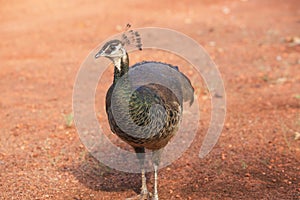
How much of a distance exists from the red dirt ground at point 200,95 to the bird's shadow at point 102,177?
1cm

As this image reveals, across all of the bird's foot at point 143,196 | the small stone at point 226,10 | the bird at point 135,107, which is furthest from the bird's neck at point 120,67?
the small stone at point 226,10

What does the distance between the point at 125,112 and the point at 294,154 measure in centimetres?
252

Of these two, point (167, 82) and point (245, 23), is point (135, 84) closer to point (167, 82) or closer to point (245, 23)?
point (167, 82)

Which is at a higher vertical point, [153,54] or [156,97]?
[153,54]

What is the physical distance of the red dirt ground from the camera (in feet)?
16.7

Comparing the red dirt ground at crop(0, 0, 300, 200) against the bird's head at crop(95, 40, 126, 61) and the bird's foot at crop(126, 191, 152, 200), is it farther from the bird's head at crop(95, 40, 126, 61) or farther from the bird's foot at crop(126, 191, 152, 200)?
the bird's head at crop(95, 40, 126, 61)

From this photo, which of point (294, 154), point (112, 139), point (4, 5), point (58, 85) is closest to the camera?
point (294, 154)

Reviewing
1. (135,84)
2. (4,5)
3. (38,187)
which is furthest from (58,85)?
(4,5)

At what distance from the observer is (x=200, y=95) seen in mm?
7773

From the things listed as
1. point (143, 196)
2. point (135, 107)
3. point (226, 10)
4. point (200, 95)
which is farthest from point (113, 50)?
point (226, 10)

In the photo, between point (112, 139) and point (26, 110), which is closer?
point (112, 139)

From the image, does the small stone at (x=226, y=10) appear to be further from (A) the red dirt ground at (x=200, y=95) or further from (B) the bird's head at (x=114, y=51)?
(B) the bird's head at (x=114, y=51)

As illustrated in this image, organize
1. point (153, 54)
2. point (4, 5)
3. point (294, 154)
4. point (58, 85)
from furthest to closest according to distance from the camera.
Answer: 1. point (4, 5)
2. point (153, 54)
3. point (58, 85)
4. point (294, 154)

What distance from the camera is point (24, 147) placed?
19.6 ft
